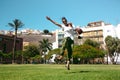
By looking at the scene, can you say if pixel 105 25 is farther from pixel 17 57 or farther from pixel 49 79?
pixel 49 79

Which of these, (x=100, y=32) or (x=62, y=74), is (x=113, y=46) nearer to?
(x=100, y=32)

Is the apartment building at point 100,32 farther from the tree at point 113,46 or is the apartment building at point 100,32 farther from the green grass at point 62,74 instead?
the green grass at point 62,74

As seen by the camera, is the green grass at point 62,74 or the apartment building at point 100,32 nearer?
the green grass at point 62,74

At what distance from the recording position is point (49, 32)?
595 ft

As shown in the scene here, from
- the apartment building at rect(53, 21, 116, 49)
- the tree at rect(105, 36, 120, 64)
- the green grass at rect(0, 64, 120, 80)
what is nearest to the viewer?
the green grass at rect(0, 64, 120, 80)

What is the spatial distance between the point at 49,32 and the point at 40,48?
62240 mm

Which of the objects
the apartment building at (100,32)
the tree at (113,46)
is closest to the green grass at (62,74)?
the tree at (113,46)

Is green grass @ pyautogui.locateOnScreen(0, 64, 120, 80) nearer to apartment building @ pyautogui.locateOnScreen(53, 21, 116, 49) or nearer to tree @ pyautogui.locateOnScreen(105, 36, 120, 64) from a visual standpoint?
tree @ pyautogui.locateOnScreen(105, 36, 120, 64)

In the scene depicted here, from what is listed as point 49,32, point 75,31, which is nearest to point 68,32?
point 75,31

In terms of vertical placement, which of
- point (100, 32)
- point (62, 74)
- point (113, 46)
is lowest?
point (62, 74)

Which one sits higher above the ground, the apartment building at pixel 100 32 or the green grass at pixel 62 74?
the apartment building at pixel 100 32

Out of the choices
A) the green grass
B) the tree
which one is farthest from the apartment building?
the green grass

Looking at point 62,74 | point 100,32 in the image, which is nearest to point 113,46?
point 100,32

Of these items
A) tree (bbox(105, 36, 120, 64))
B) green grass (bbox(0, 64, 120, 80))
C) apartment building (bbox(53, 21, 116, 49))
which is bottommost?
green grass (bbox(0, 64, 120, 80))
